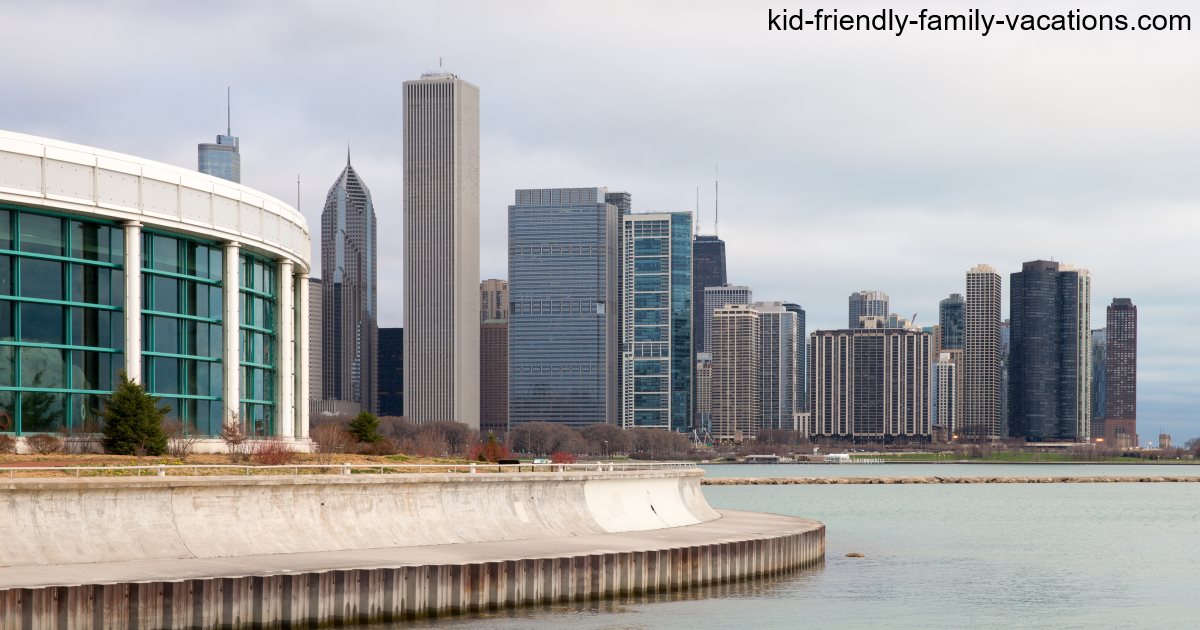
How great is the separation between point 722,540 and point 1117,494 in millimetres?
149839

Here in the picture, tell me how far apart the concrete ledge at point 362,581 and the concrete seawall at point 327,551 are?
43 mm

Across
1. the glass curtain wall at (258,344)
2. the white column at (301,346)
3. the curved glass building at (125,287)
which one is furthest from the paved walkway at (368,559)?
the white column at (301,346)

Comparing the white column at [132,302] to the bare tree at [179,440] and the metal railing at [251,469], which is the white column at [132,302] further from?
the metal railing at [251,469]

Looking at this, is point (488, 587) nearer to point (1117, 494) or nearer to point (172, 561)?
point (172, 561)

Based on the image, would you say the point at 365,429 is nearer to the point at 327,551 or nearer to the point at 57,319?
the point at 57,319

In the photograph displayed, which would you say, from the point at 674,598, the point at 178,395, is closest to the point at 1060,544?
the point at 674,598

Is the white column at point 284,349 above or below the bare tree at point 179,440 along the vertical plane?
above

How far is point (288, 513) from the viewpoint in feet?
164

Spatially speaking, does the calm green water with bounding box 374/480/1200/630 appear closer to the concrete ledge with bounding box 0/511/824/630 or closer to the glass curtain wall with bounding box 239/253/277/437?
the concrete ledge with bounding box 0/511/824/630

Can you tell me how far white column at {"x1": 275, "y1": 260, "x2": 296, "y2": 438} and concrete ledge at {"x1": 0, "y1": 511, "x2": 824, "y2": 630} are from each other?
27397 millimetres

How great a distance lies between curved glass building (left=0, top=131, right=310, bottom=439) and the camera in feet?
207

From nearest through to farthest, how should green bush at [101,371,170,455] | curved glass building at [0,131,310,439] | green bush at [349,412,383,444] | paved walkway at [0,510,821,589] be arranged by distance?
1. paved walkway at [0,510,821,589]
2. green bush at [101,371,170,455]
3. curved glass building at [0,131,310,439]
4. green bush at [349,412,383,444]

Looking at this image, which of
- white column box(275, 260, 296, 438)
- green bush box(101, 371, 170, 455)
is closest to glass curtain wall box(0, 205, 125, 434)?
green bush box(101, 371, 170, 455)

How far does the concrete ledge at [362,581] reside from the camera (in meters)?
38.8
